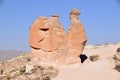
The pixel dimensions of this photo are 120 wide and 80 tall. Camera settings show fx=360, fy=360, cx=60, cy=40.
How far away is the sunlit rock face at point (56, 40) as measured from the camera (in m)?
41.1

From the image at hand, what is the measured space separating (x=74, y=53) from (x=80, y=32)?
2.50 meters

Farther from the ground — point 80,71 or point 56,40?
point 56,40

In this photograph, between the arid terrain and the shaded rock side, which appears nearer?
the arid terrain

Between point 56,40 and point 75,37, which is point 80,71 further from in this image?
point 56,40

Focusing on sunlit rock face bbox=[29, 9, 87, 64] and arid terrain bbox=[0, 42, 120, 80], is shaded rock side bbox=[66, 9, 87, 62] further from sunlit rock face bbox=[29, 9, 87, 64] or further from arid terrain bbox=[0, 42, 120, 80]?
arid terrain bbox=[0, 42, 120, 80]

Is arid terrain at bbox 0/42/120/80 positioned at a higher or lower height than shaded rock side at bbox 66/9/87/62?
lower

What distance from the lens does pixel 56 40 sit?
42.1m

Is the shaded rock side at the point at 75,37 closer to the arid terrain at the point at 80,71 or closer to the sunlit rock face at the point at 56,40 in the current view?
the sunlit rock face at the point at 56,40

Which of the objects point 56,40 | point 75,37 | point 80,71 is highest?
point 75,37

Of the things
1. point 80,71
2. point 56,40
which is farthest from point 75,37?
point 80,71

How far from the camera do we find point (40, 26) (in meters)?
42.6

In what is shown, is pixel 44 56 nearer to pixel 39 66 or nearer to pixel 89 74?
pixel 39 66

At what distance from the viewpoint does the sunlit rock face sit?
41062 mm

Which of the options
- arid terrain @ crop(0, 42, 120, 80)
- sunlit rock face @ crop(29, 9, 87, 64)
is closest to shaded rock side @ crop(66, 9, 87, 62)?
sunlit rock face @ crop(29, 9, 87, 64)
